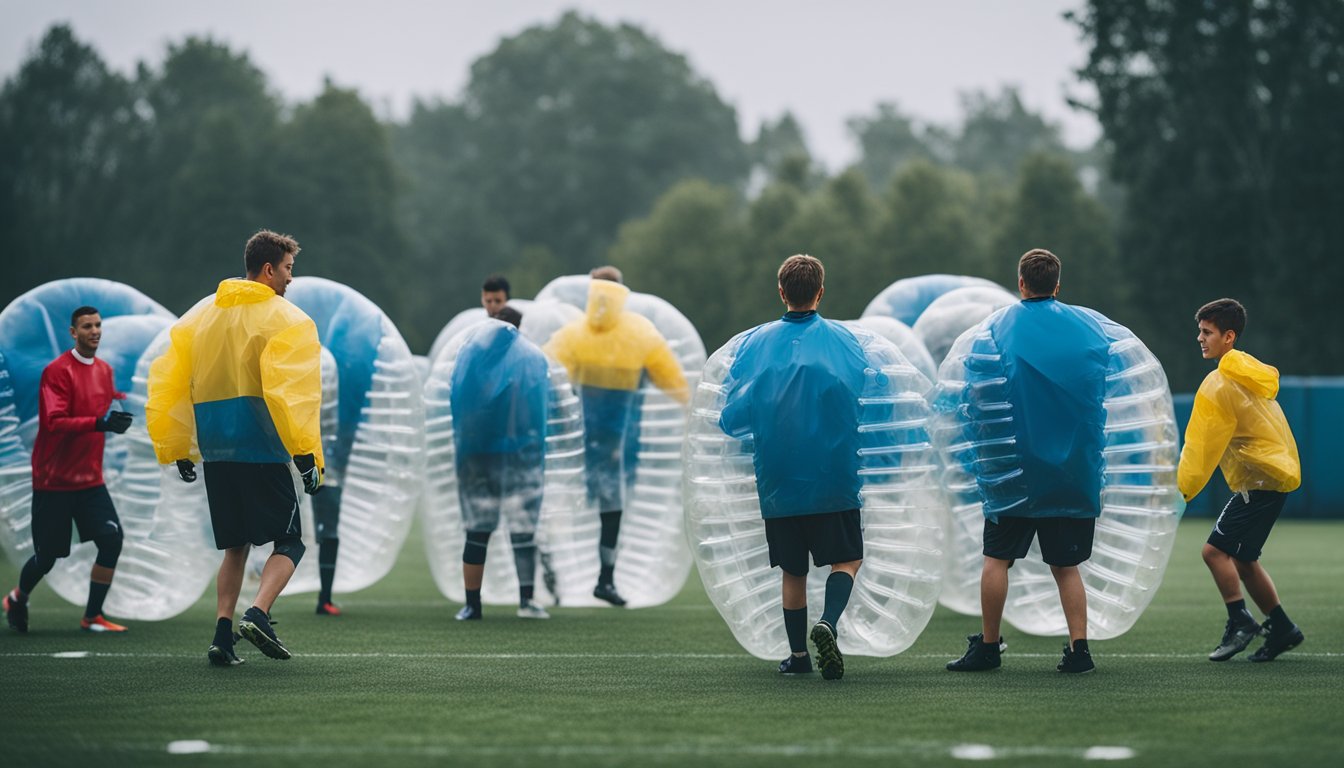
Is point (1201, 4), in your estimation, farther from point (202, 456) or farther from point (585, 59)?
point (585, 59)

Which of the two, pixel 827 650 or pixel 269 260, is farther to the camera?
pixel 269 260

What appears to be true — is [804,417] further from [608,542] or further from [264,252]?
[608,542]

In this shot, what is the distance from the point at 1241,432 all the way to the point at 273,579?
488 cm

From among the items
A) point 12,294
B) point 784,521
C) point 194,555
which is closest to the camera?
point 784,521

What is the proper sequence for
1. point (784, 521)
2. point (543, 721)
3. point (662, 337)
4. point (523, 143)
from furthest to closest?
point (523, 143) < point (662, 337) < point (784, 521) < point (543, 721)

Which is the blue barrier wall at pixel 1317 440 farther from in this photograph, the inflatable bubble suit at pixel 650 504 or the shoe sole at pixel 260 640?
the shoe sole at pixel 260 640

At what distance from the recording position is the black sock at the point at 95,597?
904 centimetres

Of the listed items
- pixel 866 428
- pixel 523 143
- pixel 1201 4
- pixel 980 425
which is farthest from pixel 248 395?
pixel 523 143

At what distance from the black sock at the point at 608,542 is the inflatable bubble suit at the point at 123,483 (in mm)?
2610

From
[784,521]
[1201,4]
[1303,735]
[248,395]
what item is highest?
[1201,4]

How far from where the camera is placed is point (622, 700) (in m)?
6.51

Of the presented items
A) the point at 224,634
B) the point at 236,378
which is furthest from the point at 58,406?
the point at 224,634

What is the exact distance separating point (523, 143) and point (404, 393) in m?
55.9

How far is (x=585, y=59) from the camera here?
215 ft
